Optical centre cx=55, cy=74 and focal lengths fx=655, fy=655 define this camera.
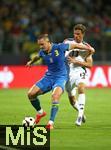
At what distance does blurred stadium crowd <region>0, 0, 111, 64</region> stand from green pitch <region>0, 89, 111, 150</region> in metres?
3.38

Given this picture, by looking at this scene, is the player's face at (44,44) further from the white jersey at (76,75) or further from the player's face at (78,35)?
the white jersey at (76,75)

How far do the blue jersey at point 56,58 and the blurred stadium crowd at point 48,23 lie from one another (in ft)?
44.1

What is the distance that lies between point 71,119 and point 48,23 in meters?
14.4

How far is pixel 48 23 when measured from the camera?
96.0 feet

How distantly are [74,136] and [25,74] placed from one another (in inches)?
580

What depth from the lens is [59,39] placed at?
27.3 m

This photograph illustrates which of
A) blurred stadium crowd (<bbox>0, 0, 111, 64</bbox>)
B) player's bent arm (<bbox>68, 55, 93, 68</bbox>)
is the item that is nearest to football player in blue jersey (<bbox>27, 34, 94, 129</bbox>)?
player's bent arm (<bbox>68, 55, 93, 68</bbox>)

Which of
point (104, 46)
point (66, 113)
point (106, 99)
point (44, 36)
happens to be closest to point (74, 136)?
point (44, 36)

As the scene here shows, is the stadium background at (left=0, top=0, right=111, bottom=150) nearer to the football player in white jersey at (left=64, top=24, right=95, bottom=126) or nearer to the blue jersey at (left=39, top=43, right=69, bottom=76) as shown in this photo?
the football player in white jersey at (left=64, top=24, right=95, bottom=126)

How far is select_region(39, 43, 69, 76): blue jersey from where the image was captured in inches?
532

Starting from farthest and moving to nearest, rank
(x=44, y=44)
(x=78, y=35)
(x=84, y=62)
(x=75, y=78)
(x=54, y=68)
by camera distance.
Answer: (x=75, y=78) < (x=78, y=35) < (x=84, y=62) < (x=54, y=68) < (x=44, y=44)

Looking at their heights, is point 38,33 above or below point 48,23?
below

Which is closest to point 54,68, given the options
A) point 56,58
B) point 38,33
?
point 56,58

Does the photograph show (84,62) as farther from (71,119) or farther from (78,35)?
(71,119)
